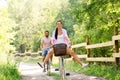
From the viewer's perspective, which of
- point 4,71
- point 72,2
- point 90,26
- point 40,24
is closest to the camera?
point 4,71

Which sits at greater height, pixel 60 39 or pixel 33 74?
pixel 60 39

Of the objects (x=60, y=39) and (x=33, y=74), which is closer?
(x=60, y=39)

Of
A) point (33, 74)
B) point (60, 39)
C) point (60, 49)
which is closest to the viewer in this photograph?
point (60, 49)

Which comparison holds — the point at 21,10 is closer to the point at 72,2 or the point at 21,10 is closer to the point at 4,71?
the point at 72,2

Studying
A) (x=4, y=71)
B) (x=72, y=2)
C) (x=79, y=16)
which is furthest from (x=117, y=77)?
(x=72, y=2)

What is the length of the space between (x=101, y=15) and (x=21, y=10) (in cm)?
3692

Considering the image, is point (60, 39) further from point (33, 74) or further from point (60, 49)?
point (33, 74)

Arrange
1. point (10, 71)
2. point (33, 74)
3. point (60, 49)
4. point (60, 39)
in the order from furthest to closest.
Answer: point (33, 74), point (10, 71), point (60, 39), point (60, 49)

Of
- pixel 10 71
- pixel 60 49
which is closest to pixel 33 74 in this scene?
pixel 10 71

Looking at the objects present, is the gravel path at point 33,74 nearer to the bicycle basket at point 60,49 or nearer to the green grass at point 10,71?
the green grass at point 10,71

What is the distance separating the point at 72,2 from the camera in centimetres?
4350

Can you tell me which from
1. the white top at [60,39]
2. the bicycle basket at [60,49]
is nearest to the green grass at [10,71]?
the white top at [60,39]

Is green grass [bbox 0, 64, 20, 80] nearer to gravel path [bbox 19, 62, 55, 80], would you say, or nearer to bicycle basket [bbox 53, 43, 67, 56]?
gravel path [bbox 19, 62, 55, 80]

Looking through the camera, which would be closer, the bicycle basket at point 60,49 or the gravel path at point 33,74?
the bicycle basket at point 60,49
